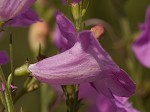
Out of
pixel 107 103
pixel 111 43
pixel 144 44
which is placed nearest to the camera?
pixel 107 103

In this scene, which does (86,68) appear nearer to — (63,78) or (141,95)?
(63,78)

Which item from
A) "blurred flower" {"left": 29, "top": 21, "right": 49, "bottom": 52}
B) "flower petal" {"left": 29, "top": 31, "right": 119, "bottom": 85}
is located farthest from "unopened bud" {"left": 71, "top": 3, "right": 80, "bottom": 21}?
"blurred flower" {"left": 29, "top": 21, "right": 49, "bottom": 52}

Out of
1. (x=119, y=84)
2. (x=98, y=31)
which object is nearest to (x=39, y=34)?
(x=98, y=31)

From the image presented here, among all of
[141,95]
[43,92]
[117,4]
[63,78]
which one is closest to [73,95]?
[63,78]

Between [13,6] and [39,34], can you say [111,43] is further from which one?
[13,6]

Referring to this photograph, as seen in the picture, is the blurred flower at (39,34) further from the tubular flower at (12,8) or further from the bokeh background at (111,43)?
the tubular flower at (12,8)

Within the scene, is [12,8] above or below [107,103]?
above

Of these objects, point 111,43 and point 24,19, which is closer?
point 24,19

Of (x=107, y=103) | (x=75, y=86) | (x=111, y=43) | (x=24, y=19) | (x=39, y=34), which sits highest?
(x=24, y=19)

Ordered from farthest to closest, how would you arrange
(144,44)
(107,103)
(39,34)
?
1. (39,34)
2. (144,44)
3. (107,103)
